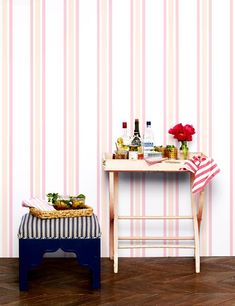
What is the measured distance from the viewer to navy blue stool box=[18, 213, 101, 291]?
4594 millimetres

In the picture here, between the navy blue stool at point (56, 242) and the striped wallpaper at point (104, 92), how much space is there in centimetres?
94

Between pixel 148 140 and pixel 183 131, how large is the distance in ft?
0.92

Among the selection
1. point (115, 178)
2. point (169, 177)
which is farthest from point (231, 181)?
point (115, 178)

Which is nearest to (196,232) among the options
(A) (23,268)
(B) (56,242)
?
(B) (56,242)

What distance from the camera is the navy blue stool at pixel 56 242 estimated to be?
4.59m

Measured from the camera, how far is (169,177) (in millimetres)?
5605

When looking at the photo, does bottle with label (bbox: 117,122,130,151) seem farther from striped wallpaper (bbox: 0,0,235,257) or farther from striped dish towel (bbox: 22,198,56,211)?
striped dish towel (bbox: 22,198,56,211)

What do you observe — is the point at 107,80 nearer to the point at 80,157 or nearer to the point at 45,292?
the point at 80,157

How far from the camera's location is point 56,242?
15.1 feet

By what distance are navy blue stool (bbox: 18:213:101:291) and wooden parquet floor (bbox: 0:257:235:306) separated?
0.16m

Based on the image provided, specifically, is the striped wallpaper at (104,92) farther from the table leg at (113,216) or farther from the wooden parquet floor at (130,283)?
the wooden parquet floor at (130,283)

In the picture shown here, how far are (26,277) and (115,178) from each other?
3.76 ft

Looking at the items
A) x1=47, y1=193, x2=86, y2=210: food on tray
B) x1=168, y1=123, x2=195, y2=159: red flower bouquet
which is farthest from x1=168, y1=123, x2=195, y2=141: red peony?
x1=47, y1=193, x2=86, y2=210: food on tray

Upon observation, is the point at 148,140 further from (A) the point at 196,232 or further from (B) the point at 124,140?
(A) the point at 196,232
